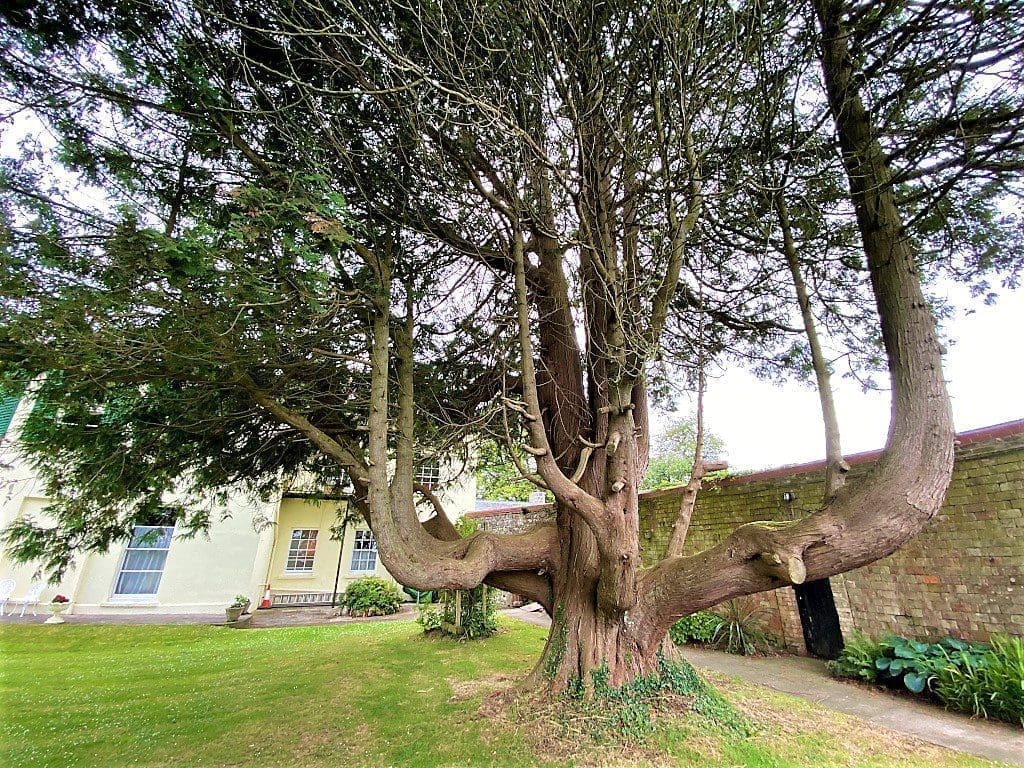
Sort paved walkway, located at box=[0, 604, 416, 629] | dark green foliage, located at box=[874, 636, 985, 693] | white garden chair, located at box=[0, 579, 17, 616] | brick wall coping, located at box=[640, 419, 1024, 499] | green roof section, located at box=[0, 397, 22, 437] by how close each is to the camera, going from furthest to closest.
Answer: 1. green roof section, located at box=[0, 397, 22, 437]
2. paved walkway, located at box=[0, 604, 416, 629]
3. white garden chair, located at box=[0, 579, 17, 616]
4. brick wall coping, located at box=[640, 419, 1024, 499]
5. dark green foliage, located at box=[874, 636, 985, 693]

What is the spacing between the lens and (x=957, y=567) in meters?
5.57

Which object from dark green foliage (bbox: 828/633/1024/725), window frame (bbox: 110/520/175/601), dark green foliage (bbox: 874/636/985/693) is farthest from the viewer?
window frame (bbox: 110/520/175/601)

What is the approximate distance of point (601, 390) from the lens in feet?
15.3

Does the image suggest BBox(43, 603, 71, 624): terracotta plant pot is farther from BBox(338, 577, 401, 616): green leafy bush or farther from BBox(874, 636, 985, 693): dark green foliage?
BBox(874, 636, 985, 693): dark green foliage

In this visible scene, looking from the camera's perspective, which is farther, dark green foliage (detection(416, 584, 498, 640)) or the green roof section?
the green roof section

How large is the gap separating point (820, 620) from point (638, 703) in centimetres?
490

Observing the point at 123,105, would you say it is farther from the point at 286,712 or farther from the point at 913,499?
the point at 913,499

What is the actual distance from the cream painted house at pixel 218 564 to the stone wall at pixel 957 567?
6.99m

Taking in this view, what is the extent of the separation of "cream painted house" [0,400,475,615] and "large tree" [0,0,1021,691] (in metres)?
5.32

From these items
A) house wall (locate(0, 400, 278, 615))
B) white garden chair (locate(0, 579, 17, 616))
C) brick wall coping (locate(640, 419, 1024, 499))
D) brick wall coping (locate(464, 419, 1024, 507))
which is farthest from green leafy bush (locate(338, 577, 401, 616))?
brick wall coping (locate(640, 419, 1024, 499))

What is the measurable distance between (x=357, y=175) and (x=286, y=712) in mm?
5886

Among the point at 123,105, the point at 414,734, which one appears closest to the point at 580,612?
the point at 414,734

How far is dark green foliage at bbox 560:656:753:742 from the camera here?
12.7 feet

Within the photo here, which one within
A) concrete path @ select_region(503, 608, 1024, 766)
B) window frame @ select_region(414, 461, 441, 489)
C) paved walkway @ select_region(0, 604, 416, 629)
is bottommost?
paved walkway @ select_region(0, 604, 416, 629)
